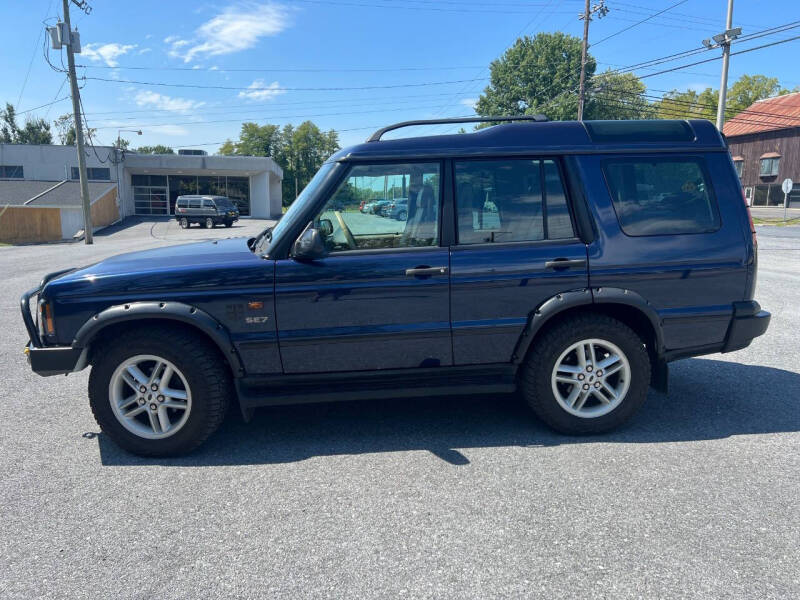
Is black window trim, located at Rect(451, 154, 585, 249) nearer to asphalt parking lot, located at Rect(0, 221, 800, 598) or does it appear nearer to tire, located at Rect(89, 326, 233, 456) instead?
asphalt parking lot, located at Rect(0, 221, 800, 598)

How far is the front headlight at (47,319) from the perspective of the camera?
367 cm

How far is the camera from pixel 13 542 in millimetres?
2836

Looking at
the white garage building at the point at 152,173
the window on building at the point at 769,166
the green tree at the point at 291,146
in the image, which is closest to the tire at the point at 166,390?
the white garage building at the point at 152,173

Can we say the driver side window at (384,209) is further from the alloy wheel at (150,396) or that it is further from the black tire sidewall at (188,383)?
the alloy wheel at (150,396)

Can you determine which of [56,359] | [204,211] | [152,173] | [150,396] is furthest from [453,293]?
[152,173]

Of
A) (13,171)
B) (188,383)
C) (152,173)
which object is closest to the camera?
(188,383)

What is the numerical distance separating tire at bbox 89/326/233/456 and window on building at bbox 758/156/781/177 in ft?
228

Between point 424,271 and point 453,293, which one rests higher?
point 424,271

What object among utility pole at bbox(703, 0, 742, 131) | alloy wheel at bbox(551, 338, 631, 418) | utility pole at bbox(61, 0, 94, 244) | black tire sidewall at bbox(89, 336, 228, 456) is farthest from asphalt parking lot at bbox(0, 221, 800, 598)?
utility pole at bbox(61, 0, 94, 244)

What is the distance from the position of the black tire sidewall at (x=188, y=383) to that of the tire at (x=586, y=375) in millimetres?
2145

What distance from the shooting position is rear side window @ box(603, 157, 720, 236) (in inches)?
157

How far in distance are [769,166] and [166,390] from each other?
231 ft

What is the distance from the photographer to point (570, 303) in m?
3.83

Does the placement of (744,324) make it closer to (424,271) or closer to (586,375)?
(586,375)
